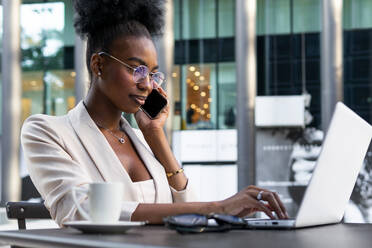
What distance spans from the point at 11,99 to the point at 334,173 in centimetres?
1485

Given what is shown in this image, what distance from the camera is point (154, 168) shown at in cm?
302

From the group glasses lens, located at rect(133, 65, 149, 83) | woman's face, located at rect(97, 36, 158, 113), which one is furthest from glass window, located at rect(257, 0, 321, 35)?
glasses lens, located at rect(133, 65, 149, 83)

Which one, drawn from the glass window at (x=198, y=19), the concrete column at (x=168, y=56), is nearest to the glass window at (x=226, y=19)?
the glass window at (x=198, y=19)

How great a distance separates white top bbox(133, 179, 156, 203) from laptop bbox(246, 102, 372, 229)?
Result: 27.4 inches

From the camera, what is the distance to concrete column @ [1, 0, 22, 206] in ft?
52.4

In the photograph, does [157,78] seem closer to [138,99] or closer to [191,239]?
[138,99]

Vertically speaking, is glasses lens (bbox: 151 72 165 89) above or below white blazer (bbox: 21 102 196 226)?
above

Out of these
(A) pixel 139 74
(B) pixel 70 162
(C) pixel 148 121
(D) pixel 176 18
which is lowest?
(B) pixel 70 162

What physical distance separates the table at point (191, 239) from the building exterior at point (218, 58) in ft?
44.3

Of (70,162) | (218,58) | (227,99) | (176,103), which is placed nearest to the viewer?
(70,162)

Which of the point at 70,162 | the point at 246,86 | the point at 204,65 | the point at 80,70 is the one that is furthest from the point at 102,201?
the point at 204,65

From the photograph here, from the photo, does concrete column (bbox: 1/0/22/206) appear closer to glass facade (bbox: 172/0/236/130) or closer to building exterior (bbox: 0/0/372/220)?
building exterior (bbox: 0/0/372/220)

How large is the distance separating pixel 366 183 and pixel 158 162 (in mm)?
12274

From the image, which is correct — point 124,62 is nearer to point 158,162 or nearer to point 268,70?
point 158,162
